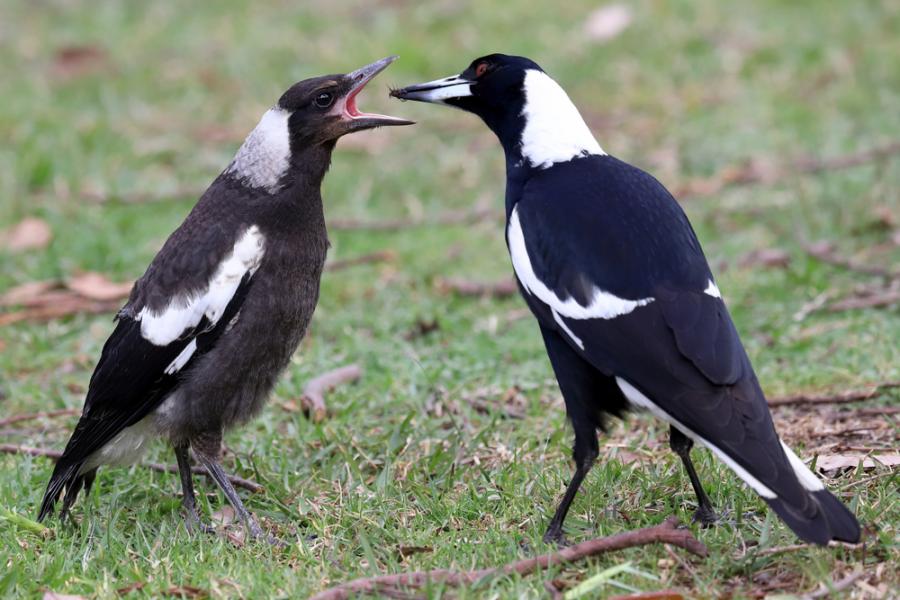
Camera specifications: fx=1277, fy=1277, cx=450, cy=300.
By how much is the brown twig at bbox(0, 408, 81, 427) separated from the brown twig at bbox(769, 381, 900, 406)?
2.26 meters

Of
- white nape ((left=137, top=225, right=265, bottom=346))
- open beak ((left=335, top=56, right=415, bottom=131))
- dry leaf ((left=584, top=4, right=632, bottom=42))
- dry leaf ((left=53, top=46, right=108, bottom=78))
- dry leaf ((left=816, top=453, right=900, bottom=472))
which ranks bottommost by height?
dry leaf ((left=816, top=453, right=900, bottom=472))

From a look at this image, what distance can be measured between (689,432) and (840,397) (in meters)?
1.17

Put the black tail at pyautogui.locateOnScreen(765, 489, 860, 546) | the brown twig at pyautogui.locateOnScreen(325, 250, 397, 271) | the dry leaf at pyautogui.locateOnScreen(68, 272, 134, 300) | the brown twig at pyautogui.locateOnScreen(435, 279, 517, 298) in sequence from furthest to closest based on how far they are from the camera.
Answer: the brown twig at pyautogui.locateOnScreen(325, 250, 397, 271)
the dry leaf at pyautogui.locateOnScreen(68, 272, 134, 300)
the brown twig at pyautogui.locateOnScreen(435, 279, 517, 298)
the black tail at pyautogui.locateOnScreen(765, 489, 860, 546)

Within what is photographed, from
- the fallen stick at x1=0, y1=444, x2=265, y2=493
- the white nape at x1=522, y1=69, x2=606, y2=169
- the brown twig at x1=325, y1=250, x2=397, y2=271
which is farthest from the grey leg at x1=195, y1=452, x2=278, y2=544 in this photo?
the brown twig at x1=325, y1=250, x2=397, y2=271

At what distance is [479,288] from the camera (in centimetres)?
519

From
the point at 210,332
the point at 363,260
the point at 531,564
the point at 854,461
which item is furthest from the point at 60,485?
the point at 363,260

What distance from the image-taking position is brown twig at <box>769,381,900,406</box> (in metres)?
3.86

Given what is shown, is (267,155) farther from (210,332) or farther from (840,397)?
(840,397)

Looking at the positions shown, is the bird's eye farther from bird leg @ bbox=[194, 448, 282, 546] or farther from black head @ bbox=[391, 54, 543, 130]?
bird leg @ bbox=[194, 448, 282, 546]

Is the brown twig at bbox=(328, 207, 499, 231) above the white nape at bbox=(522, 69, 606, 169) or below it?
below

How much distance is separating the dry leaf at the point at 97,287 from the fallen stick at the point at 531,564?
9.13ft

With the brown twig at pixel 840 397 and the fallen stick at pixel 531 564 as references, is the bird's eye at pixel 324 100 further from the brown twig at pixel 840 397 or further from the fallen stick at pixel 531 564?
the brown twig at pixel 840 397

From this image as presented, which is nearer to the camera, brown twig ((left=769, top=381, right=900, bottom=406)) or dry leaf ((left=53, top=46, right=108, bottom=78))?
brown twig ((left=769, top=381, right=900, bottom=406))

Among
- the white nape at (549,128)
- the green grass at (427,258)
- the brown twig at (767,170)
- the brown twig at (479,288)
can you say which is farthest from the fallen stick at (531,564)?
the brown twig at (767,170)
